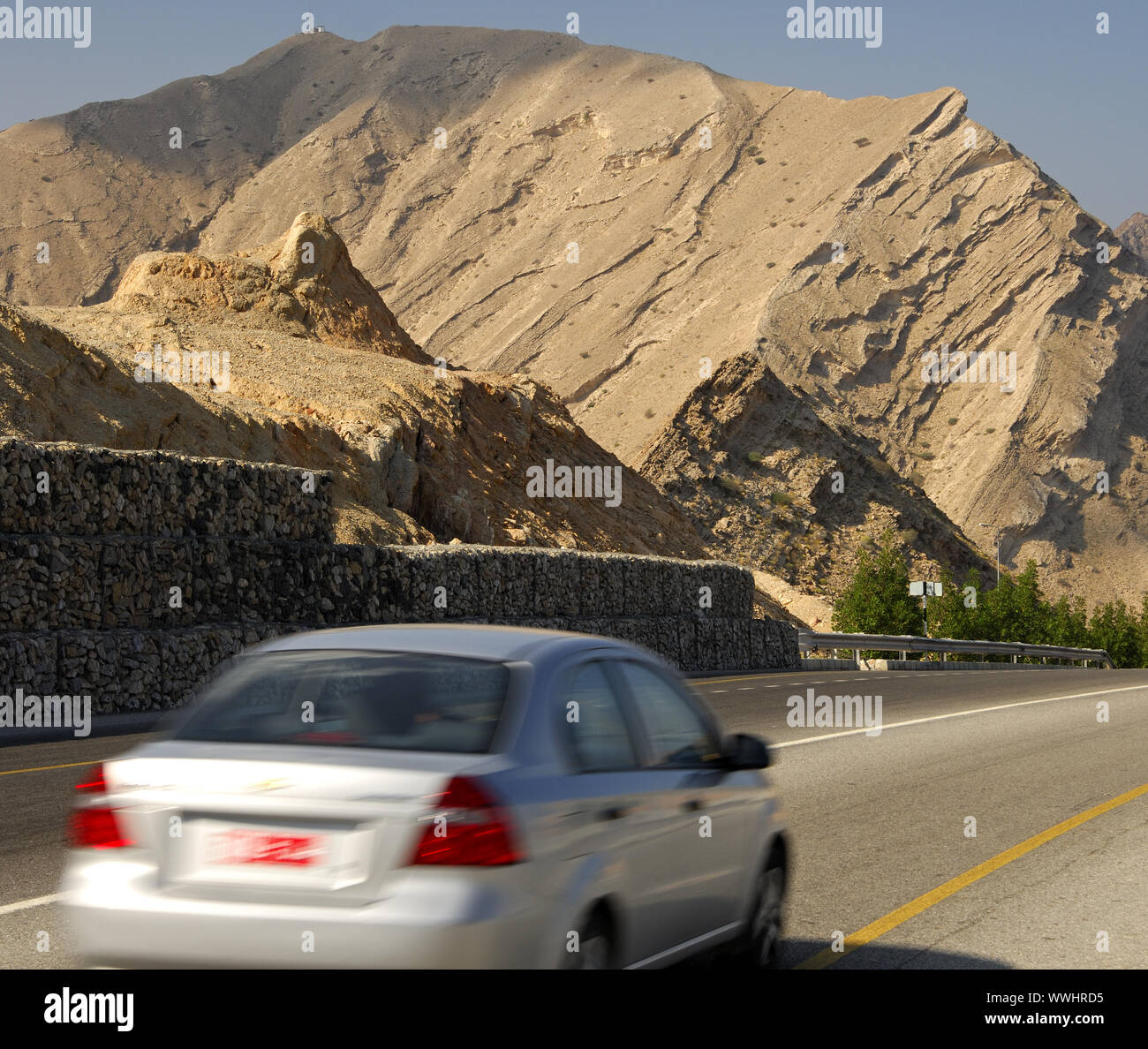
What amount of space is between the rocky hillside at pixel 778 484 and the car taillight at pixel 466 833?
60.9 m

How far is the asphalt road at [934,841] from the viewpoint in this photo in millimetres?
7340

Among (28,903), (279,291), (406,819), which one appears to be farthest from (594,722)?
(279,291)

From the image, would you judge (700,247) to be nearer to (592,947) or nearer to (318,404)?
(318,404)

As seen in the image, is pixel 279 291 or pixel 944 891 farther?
pixel 279 291

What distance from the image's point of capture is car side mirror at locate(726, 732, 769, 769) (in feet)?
20.6

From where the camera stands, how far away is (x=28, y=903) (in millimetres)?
7785

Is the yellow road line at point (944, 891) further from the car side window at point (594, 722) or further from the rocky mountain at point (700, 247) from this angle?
the rocky mountain at point (700, 247)

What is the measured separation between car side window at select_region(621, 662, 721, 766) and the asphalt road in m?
1.41

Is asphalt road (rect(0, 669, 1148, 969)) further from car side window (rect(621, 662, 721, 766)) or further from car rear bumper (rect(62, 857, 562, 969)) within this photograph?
car rear bumper (rect(62, 857, 562, 969))

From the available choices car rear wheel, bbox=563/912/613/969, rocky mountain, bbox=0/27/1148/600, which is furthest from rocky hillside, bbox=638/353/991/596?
car rear wheel, bbox=563/912/613/969

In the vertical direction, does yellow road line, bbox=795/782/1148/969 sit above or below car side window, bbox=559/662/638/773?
below

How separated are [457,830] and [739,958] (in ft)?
7.61

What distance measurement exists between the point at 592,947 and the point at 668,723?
4.33ft

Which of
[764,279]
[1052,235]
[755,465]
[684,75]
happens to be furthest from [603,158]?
[755,465]
